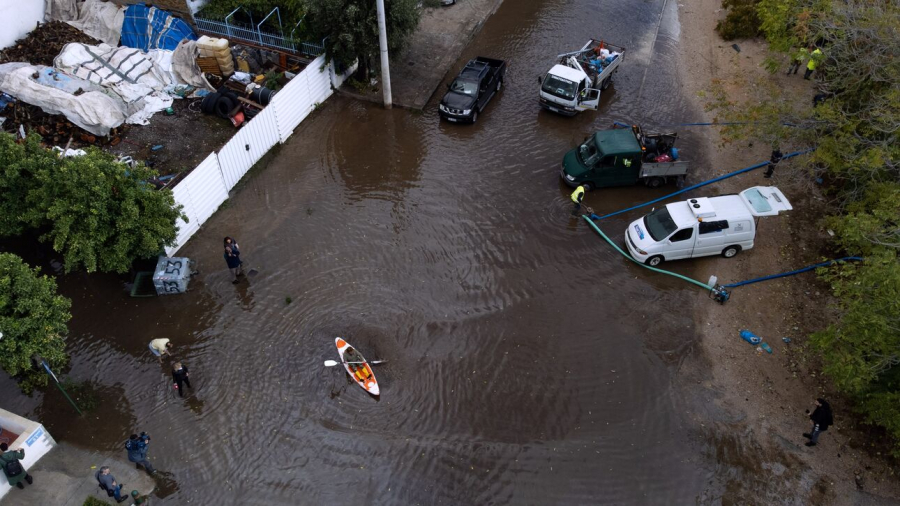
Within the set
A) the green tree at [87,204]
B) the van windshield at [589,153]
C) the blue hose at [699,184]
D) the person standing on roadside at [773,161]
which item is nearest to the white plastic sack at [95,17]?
the green tree at [87,204]

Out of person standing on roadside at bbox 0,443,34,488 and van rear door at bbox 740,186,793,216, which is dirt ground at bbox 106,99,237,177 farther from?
van rear door at bbox 740,186,793,216

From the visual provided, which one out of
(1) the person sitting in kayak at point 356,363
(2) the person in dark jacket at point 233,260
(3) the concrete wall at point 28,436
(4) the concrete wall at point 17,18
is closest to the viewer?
(3) the concrete wall at point 28,436

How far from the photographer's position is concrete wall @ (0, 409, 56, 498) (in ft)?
38.3

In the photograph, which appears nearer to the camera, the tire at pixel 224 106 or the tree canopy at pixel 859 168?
the tree canopy at pixel 859 168

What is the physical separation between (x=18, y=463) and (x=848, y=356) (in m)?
17.0

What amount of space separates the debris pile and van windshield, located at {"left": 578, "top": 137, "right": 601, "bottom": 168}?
63.7 feet

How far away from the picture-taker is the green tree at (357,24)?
1969cm

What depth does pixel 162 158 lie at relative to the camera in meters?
18.7

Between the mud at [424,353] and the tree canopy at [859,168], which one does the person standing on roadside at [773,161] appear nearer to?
the tree canopy at [859,168]

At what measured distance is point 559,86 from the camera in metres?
21.3

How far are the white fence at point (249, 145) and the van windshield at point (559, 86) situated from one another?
7908mm

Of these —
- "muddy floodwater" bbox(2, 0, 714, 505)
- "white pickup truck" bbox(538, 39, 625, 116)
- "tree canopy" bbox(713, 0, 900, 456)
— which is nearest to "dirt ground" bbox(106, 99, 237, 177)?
"muddy floodwater" bbox(2, 0, 714, 505)

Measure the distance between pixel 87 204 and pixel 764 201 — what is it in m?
17.9

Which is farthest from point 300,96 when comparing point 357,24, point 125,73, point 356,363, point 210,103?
point 356,363
